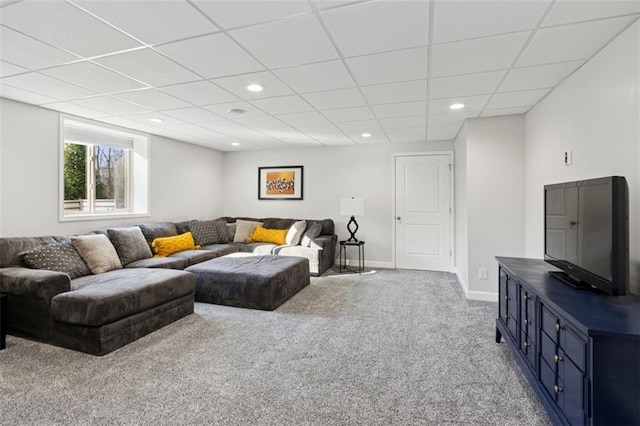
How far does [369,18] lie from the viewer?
1844 millimetres

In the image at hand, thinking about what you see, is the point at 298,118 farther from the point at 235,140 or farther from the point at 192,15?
the point at 192,15

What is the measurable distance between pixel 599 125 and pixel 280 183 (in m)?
5.01

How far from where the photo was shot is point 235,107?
3568 mm

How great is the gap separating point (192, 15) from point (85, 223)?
355 cm

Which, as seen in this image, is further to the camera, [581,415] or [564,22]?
[564,22]

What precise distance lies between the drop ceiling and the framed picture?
96.0 inches

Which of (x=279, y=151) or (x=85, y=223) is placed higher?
(x=279, y=151)

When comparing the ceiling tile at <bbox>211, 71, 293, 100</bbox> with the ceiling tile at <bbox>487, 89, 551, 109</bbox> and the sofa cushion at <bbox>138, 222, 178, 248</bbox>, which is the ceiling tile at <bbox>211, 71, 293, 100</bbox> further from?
the sofa cushion at <bbox>138, 222, 178, 248</bbox>

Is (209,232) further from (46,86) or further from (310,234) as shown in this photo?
(46,86)

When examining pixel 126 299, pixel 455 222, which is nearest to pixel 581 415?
pixel 126 299

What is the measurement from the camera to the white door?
548 centimetres

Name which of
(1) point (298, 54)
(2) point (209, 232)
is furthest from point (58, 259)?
(1) point (298, 54)

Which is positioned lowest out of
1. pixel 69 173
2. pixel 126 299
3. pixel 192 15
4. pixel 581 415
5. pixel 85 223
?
pixel 581 415

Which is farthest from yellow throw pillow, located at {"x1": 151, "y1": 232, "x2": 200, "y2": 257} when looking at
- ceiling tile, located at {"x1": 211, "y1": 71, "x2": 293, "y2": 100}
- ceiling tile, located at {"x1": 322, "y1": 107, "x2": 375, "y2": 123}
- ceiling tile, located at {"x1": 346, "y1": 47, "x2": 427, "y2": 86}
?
ceiling tile, located at {"x1": 346, "y1": 47, "x2": 427, "y2": 86}
